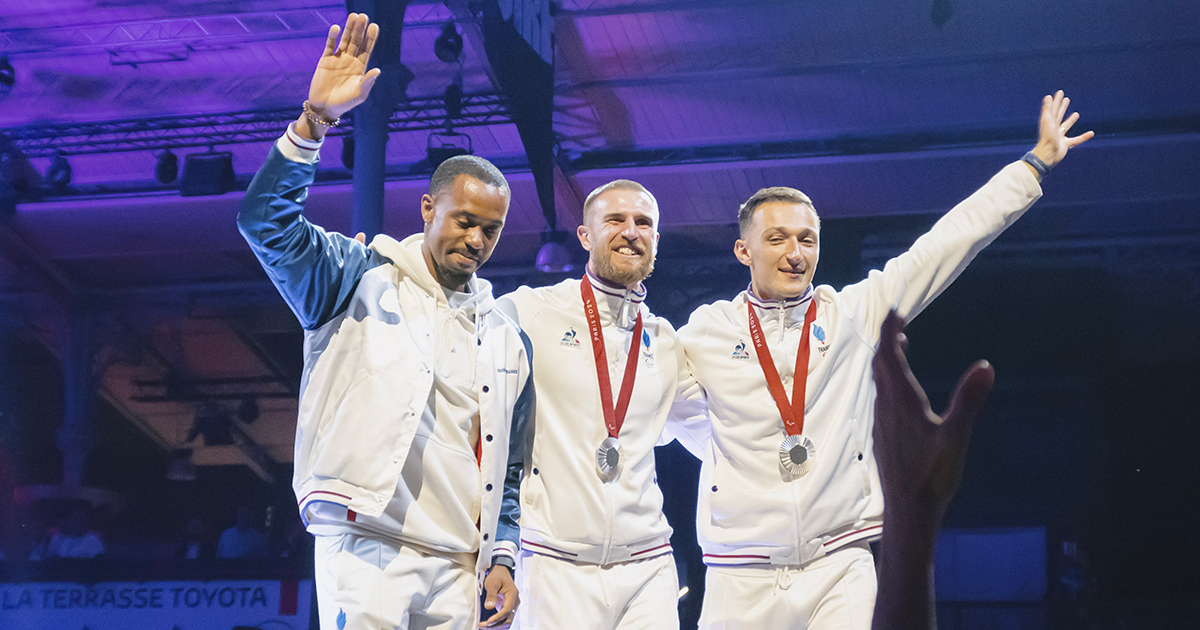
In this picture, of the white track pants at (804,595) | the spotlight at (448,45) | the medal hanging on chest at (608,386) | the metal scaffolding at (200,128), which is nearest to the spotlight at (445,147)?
the metal scaffolding at (200,128)

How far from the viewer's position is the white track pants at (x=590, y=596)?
104 inches

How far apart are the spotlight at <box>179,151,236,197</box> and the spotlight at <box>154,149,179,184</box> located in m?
0.24

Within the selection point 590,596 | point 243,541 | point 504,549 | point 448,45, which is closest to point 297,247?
point 504,549

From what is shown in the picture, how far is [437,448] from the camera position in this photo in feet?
7.74

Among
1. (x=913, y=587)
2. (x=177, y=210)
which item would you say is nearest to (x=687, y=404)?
(x=913, y=587)

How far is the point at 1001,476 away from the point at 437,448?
790 cm

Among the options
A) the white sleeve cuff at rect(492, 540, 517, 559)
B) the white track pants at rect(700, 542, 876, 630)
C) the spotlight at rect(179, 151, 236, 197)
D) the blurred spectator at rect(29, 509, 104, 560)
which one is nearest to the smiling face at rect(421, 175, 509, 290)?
the white sleeve cuff at rect(492, 540, 517, 559)

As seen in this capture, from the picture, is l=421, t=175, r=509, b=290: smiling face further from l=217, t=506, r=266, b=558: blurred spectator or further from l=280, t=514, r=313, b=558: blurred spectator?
l=217, t=506, r=266, b=558: blurred spectator

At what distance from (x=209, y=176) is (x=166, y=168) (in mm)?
585

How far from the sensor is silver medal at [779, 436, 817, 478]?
2.68 m

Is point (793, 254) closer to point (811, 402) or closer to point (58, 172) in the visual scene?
point (811, 402)

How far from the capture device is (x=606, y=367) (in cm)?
281

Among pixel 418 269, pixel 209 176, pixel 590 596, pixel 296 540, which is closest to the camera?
pixel 418 269

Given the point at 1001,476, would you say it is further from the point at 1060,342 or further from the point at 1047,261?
the point at 1047,261
